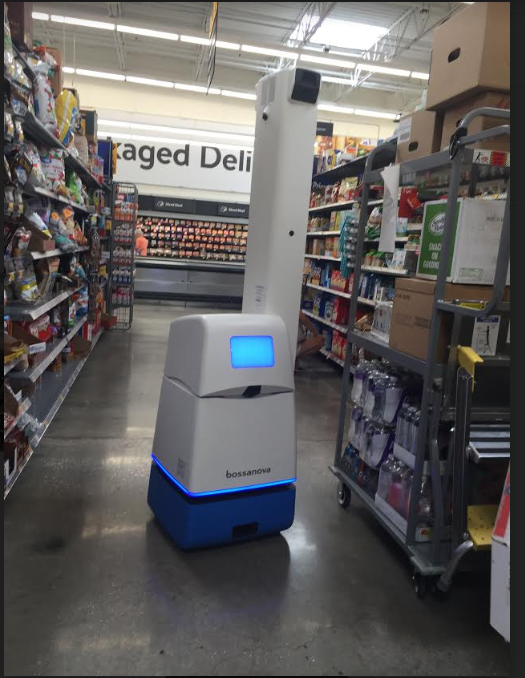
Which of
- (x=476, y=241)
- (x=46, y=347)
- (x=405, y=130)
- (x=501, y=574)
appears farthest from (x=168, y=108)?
(x=501, y=574)

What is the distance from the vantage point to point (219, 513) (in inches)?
93.8

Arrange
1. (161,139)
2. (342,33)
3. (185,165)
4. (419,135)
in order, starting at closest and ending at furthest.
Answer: (419,135) → (342,33) → (161,139) → (185,165)

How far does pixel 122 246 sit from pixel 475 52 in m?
6.42

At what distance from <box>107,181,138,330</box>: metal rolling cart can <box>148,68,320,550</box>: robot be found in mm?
5491

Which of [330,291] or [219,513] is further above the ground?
[330,291]

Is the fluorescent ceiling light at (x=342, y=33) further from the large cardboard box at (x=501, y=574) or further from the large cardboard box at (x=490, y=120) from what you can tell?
the large cardboard box at (x=501, y=574)

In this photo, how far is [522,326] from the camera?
2.14m

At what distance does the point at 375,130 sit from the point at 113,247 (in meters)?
9.52

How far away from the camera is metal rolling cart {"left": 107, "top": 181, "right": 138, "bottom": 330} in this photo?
25.0ft

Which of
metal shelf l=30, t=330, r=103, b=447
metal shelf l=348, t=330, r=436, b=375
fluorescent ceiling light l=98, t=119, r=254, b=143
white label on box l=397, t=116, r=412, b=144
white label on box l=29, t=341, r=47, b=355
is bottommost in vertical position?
metal shelf l=30, t=330, r=103, b=447

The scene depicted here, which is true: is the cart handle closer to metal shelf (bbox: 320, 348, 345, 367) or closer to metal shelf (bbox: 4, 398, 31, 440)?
metal shelf (bbox: 4, 398, 31, 440)

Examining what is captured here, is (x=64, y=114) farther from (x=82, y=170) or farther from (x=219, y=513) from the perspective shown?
(x=219, y=513)

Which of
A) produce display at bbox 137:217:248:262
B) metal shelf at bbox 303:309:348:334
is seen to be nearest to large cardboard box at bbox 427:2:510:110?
metal shelf at bbox 303:309:348:334

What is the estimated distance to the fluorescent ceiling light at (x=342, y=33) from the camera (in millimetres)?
9359
